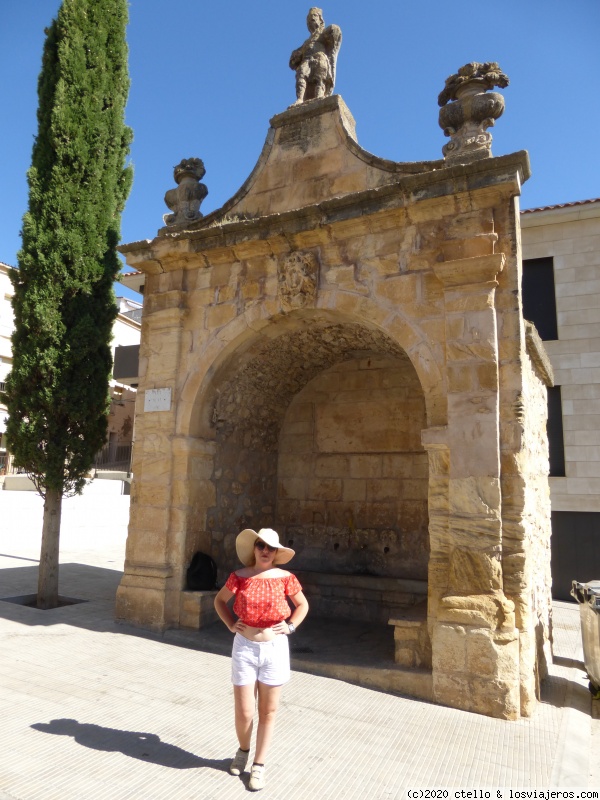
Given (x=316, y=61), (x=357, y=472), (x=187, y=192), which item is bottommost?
(x=357, y=472)

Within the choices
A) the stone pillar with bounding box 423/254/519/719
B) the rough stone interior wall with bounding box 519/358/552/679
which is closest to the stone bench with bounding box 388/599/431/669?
the stone pillar with bounding box 423/254/519/719

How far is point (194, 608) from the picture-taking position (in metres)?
5.56

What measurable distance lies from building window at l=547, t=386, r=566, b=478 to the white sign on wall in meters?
7.64

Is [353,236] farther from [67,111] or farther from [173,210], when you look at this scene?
[67,111]

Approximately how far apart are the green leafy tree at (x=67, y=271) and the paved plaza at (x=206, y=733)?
6.64 feet

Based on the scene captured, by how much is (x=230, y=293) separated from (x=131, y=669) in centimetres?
357

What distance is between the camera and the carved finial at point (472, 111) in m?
4.70

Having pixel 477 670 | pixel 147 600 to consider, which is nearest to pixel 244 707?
pixel 477 670

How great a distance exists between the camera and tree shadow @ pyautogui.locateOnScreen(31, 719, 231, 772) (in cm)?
304

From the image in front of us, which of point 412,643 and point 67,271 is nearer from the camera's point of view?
point 412,643

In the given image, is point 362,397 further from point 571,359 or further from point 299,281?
point 571,359

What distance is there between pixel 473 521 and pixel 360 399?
322 centimetres

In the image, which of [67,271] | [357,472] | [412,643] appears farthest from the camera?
[357,472]

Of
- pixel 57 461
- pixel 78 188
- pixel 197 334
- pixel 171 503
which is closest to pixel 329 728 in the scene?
pixel 171 503
